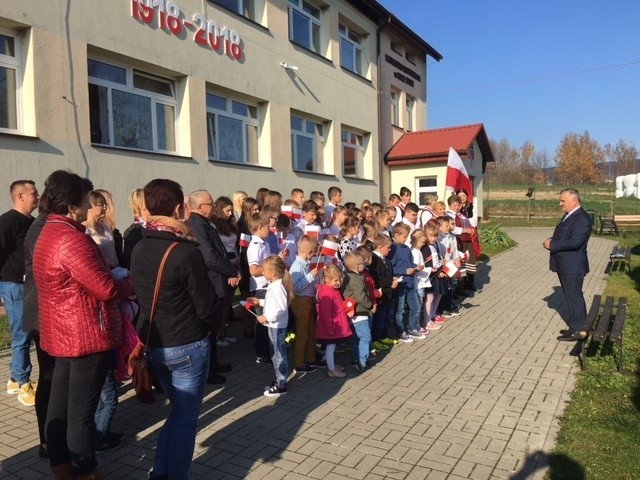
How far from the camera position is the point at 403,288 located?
283 inches

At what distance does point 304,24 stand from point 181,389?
13.3m

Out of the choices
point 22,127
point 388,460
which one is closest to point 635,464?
point 388,460

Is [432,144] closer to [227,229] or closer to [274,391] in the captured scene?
[227,229]

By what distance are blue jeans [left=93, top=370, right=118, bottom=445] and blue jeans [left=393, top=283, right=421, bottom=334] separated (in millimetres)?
4107

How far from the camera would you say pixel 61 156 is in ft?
25.7

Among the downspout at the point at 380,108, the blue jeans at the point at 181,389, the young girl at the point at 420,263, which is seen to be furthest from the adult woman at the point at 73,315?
the downspout at the point at 380,108

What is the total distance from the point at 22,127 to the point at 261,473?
20.4ft

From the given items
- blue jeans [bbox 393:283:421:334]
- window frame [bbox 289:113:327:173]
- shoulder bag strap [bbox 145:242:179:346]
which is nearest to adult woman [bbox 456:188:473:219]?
blue jeans [bbox 393:283:421:334]

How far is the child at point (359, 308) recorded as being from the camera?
5840 mm

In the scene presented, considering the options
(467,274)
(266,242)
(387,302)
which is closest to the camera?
(266,242)

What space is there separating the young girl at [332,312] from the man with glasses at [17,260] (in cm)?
269

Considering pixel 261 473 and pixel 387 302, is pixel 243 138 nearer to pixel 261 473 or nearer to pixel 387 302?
pixel 387 302

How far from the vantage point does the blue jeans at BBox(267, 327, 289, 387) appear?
200 inches

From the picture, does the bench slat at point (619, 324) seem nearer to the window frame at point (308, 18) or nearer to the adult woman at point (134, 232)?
the adult woman at point (134, 232)
